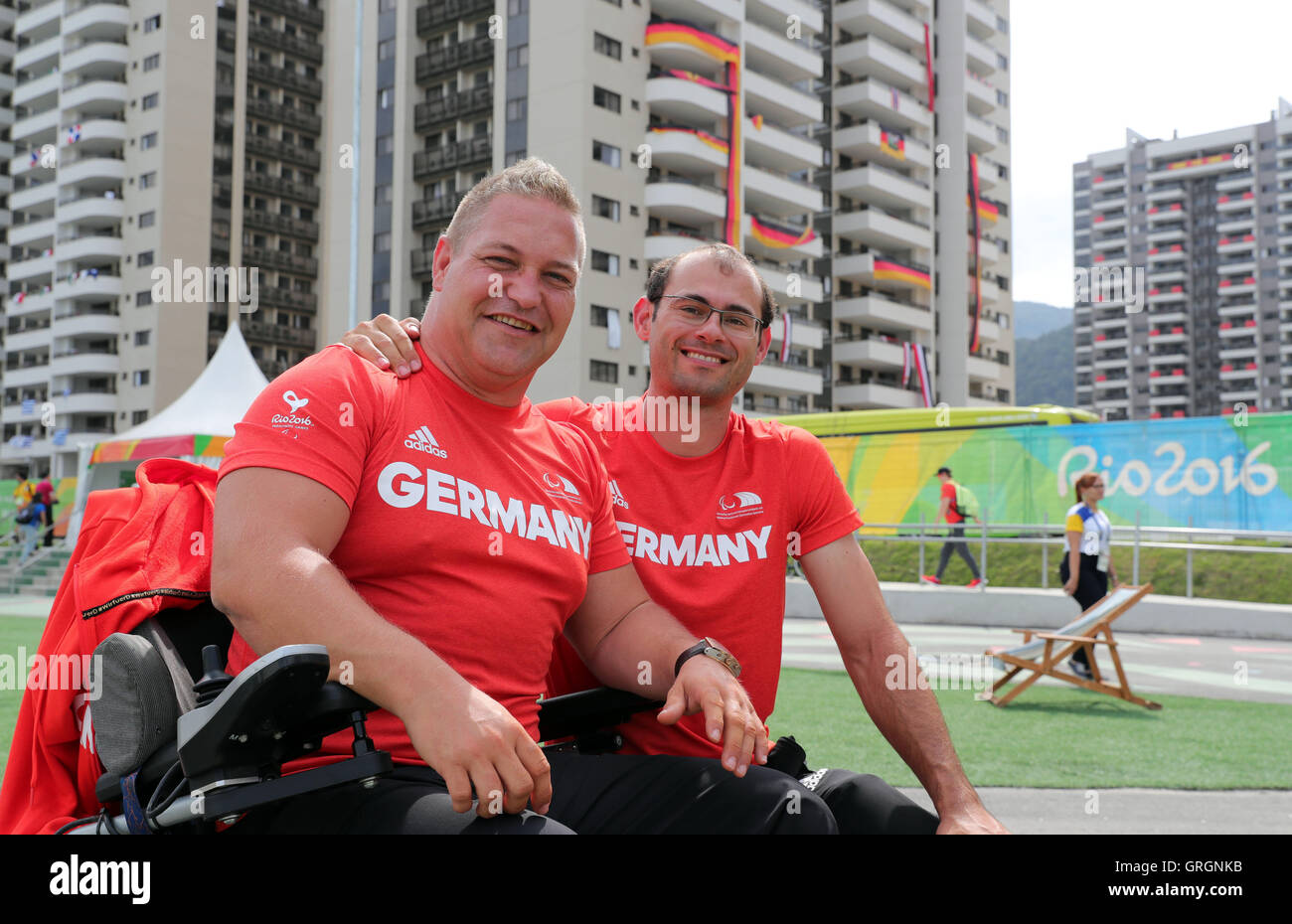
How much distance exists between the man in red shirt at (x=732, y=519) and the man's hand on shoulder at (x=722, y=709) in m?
0.37

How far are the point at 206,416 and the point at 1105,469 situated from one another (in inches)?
623

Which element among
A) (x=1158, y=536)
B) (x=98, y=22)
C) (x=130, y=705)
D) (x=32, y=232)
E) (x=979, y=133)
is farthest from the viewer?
(x=32, y=232)

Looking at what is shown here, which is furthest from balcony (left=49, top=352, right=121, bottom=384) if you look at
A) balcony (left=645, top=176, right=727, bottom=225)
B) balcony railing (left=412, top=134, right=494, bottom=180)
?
balcony (left=645, top=176, right=727, bottom=225)

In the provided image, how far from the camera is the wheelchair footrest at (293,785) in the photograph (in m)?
1.55

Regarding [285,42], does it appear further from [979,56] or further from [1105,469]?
[1105,469]

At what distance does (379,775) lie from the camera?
5.51 ft

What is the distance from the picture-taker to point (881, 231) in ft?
189

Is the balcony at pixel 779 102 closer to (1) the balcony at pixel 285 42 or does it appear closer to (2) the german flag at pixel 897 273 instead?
(2) the german flag at pixel 897 273

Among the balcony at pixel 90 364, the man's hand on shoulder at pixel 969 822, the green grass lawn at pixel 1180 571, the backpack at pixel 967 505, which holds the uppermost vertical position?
the balcony at pixel 90 364

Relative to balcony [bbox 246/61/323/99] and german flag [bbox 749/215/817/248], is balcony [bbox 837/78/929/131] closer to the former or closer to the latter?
german flag [bbox 749/215/817/248]

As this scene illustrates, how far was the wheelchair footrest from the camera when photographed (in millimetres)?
1553

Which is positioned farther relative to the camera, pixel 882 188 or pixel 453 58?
pixel 882 188

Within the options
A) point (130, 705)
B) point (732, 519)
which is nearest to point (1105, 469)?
point (732, 519)

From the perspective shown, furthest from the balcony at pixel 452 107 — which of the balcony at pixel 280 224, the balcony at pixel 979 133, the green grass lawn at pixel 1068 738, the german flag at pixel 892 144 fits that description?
the green grass lawn at pixel 1068 738
